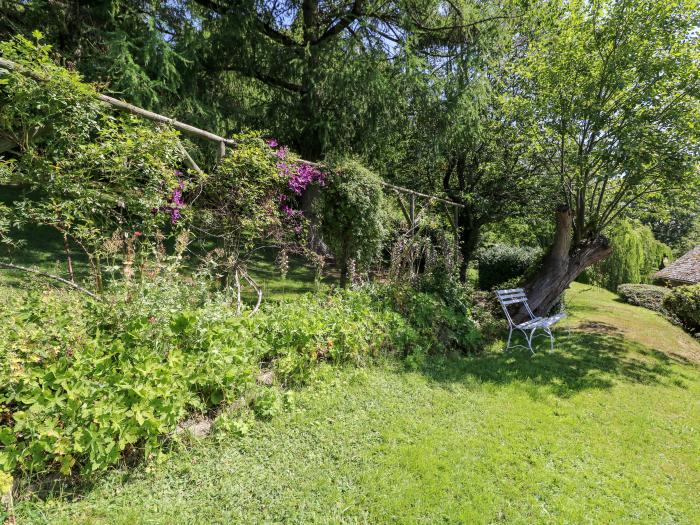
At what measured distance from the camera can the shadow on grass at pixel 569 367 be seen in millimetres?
4258

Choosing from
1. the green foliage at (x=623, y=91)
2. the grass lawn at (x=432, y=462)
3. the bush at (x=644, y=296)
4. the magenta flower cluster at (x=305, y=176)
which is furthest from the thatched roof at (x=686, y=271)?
the magenta flower cluster at (x=305, y=176)

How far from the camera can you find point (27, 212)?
3.12m

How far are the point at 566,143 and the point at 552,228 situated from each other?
2655mm

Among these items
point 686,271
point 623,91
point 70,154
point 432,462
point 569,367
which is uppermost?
point 623,91

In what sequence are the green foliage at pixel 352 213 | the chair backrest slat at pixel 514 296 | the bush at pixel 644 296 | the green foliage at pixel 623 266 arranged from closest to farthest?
1. the green foliage at pixel 352 213
2. the chair backrest slat at pixel 514 296
3. the bush at pixel 644 296
4. the green foliage at pixel 623 266

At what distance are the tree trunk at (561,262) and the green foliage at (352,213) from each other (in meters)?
3.44

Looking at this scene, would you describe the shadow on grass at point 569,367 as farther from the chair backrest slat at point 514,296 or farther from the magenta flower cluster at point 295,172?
the magenta flower cluster at point 295,172

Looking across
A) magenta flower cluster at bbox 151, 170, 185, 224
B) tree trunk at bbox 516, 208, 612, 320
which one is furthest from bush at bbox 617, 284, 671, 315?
magenta flower cluster at bbox 151, 170, 185, 224

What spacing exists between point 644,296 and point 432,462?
13710 mm

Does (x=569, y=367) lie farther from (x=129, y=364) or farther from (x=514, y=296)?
(x=129, y=364)

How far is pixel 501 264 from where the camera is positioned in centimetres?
1025

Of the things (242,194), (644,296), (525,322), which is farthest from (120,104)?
(644,296)

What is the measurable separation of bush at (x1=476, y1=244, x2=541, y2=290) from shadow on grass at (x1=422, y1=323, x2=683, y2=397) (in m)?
3.71

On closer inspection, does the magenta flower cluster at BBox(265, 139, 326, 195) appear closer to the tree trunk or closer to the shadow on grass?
the shadow on grass
